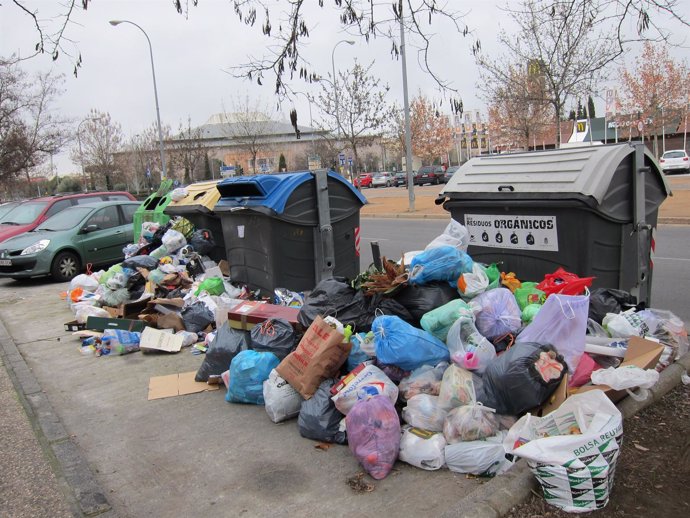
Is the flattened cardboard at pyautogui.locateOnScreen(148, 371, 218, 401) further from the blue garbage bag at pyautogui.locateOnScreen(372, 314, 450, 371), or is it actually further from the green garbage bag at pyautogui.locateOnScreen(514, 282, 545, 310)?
the green garbage bag at pyautogui.locateOnScreen(514, 282, 545, 310)

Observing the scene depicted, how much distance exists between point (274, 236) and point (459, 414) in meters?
3.38

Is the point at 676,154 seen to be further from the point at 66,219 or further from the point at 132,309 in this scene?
the point at 132,309

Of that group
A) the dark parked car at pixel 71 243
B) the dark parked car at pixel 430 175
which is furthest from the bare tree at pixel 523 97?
the dark parked car at pixel 430 175

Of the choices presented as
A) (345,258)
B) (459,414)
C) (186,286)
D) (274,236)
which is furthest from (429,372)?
(186,286)

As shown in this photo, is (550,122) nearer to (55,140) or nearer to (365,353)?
(55,140)

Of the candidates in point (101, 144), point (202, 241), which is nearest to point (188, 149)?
point (101, 144)

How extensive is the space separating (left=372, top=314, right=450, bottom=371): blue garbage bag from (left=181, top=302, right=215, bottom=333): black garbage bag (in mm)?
2850

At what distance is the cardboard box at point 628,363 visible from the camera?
3.14 m

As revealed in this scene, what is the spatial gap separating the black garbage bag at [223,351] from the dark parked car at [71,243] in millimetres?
7108

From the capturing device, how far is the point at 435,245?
4496mm

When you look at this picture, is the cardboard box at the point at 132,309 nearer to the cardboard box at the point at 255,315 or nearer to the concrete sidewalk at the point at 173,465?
the concrete sidewalk at the point at 173,465

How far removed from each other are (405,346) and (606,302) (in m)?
1.69

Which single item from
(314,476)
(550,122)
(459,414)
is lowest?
(314,476)

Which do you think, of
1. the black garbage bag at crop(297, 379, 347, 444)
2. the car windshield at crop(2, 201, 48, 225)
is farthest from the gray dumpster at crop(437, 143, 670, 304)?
the car windshield at crop(2, 201, 48, 225)
